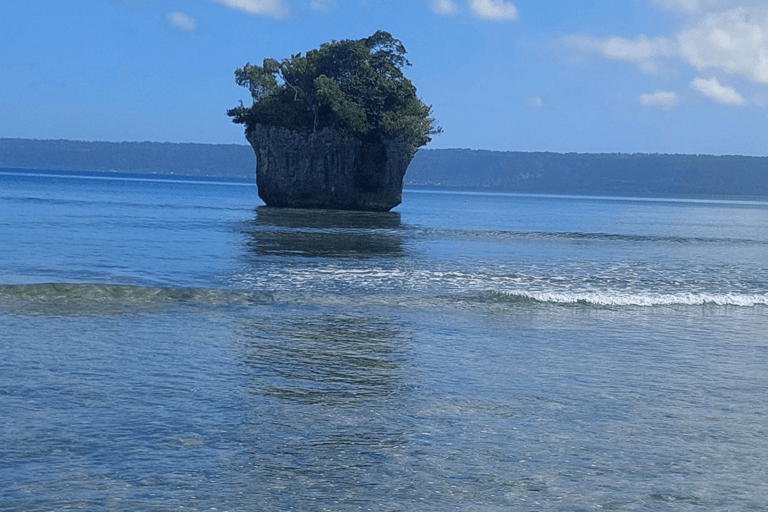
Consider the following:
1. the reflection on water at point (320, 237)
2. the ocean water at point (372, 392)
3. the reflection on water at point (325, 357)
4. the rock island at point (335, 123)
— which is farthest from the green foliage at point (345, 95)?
the reflection on water at point (325, 357)

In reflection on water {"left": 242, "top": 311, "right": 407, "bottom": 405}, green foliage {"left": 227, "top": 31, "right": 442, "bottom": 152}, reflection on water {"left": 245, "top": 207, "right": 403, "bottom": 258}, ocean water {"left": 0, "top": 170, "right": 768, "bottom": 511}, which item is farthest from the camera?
green foliage {"left": 227, "top": 31, "right": 442, "bottom": 152}

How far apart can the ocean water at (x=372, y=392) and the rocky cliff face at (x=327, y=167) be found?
40.4m

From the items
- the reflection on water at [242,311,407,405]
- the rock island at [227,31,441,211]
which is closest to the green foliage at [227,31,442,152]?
the rock island at [227,31,441,211]

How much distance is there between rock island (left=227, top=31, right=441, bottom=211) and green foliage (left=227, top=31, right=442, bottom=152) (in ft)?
0.24

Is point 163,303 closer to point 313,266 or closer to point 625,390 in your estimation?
point 313,266

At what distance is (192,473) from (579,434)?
3.55 metres

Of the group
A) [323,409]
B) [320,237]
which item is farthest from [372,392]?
[320,237]

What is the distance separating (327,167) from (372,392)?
173 ft

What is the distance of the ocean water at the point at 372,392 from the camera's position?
20.5ft

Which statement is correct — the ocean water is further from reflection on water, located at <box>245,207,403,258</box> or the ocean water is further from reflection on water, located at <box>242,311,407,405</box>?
reflection on water, located at <box>245,207,403,258</box>

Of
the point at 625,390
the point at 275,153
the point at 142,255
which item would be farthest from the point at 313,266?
the point at 275,153

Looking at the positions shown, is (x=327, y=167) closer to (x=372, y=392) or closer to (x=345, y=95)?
(x=345, y=95)

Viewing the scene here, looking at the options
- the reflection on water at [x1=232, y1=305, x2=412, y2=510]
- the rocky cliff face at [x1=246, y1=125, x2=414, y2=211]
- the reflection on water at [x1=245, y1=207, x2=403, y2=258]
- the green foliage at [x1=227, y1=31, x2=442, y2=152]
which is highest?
the green foliage at [x1=227, y1=31, x2=442, y2=152]

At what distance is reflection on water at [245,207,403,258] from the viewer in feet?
90.1
